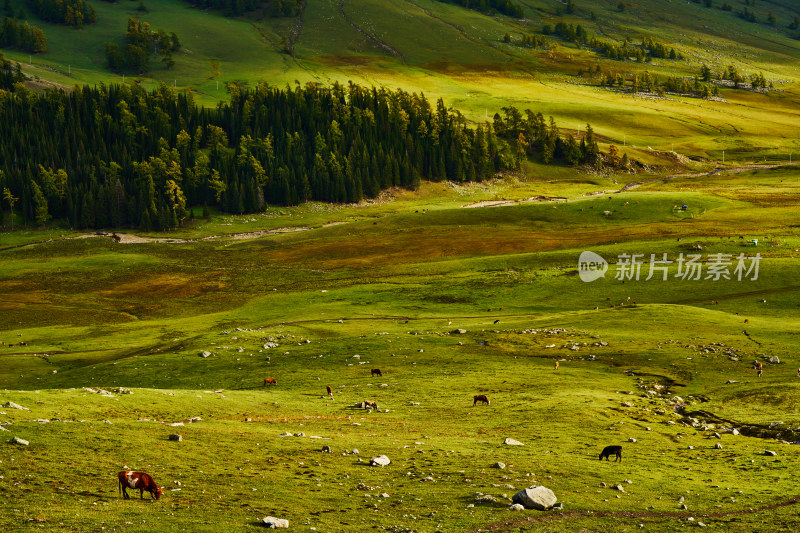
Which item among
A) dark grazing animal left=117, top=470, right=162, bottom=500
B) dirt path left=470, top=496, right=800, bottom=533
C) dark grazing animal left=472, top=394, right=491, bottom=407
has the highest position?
dirt path left=470, top=496, right=800, bottom=533

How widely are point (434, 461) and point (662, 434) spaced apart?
14798mm

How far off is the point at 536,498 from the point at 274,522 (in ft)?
30.0

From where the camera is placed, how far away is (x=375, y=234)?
147 meters

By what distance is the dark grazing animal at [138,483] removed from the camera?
24.2 meters

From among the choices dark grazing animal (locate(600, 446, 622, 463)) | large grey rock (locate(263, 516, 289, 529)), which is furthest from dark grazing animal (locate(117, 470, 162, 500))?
dark grazing animal (locate(600, 446, 622, 463))

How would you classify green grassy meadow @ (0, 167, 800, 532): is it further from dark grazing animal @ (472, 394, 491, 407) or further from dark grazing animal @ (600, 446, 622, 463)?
dark grazing animal @ (600, 446, 622, 463)

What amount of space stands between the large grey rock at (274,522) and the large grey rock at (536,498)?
8301 millimetres

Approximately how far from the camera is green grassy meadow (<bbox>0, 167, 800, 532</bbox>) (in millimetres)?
25797

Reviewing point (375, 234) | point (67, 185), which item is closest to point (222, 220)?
point (67, 185)

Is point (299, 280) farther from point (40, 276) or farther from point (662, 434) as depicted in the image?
point (662, 434)

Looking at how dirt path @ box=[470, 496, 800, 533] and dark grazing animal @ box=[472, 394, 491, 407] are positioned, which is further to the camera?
dark grazing animal @ box=[472, 394, 491, 407]

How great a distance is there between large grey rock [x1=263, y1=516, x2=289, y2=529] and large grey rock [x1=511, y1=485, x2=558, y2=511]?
830 centimetres

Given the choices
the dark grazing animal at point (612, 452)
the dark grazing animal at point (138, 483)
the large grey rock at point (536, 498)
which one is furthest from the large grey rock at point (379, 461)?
the dark grazing animal at point (612, 452)

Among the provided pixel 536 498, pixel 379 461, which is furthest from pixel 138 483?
pixel 536 498
